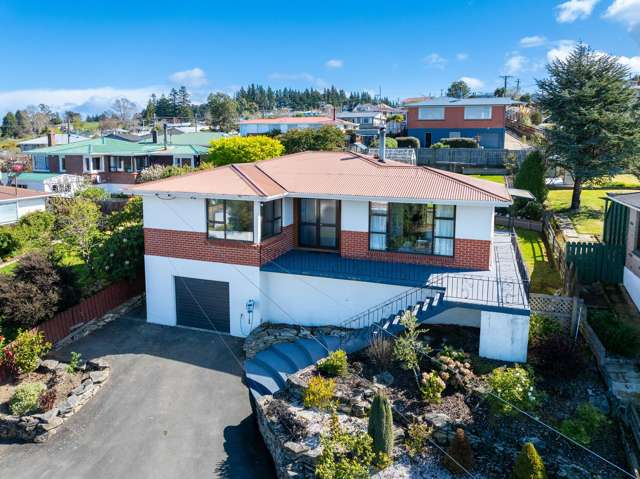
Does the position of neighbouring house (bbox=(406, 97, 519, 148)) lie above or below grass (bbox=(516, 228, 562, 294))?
above

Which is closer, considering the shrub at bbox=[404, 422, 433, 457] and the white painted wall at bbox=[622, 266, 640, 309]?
the shrub at bbox=[404, 422, 433, 457]

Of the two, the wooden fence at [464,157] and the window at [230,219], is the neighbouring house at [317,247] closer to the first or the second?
the window at [230,219]

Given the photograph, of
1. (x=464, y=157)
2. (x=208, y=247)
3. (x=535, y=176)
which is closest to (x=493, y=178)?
(x=464, y=157)

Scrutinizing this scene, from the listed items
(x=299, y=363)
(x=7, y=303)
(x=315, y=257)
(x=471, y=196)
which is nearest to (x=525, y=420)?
(x=299, y=363)

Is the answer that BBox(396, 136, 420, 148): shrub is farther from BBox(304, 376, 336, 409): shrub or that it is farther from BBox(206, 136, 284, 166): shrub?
BBox(304, 376, 336, 409): shrub

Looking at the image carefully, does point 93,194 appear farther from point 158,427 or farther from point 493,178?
point 493,178

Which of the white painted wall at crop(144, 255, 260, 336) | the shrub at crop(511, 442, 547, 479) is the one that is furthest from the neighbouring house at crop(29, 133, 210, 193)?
the shrub at crop(511, 442, 547, 479)
